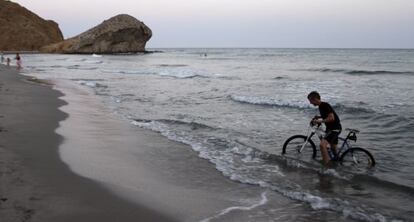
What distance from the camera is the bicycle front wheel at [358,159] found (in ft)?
28.2

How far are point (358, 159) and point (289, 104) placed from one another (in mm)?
9324

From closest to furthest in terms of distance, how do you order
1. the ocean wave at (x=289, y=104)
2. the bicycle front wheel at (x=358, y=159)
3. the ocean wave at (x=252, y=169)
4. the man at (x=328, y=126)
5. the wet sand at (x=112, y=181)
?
the wet sand at (x=112, y=181) → the ocean wave at (x=252, y=169) → the man at (x=328, y=126) → the bicycle front wheel at (x=358, y=159) → the ocean wave at (x=289, y=104)

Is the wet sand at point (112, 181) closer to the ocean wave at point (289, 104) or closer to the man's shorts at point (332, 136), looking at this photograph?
the man's shorts at point (332, 136)

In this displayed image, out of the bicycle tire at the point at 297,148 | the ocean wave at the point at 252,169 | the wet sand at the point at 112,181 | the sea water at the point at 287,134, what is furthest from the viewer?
the bicycle tire at the point at 297,148

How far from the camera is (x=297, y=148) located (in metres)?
9.62

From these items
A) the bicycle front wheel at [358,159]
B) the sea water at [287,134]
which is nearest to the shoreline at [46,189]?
the sea water at [287,134]

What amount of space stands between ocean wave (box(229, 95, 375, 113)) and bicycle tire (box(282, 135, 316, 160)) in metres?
6.99

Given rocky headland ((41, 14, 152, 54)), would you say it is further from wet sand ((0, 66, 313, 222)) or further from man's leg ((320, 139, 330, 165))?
man's leg ((320, 139, 330, 165))

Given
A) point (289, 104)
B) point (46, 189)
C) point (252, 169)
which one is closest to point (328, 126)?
point (252, 169)

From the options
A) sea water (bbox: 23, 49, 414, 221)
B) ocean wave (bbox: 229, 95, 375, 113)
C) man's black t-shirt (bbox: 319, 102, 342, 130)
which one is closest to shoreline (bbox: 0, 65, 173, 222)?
sea water (bbox: 23, 49, 414, 221)

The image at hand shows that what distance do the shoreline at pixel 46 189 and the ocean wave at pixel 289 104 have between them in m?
9.95

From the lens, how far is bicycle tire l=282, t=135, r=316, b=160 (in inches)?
372

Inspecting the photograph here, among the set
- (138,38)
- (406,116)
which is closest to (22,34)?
(138,38)

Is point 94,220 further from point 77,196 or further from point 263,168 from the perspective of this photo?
point 263,168
